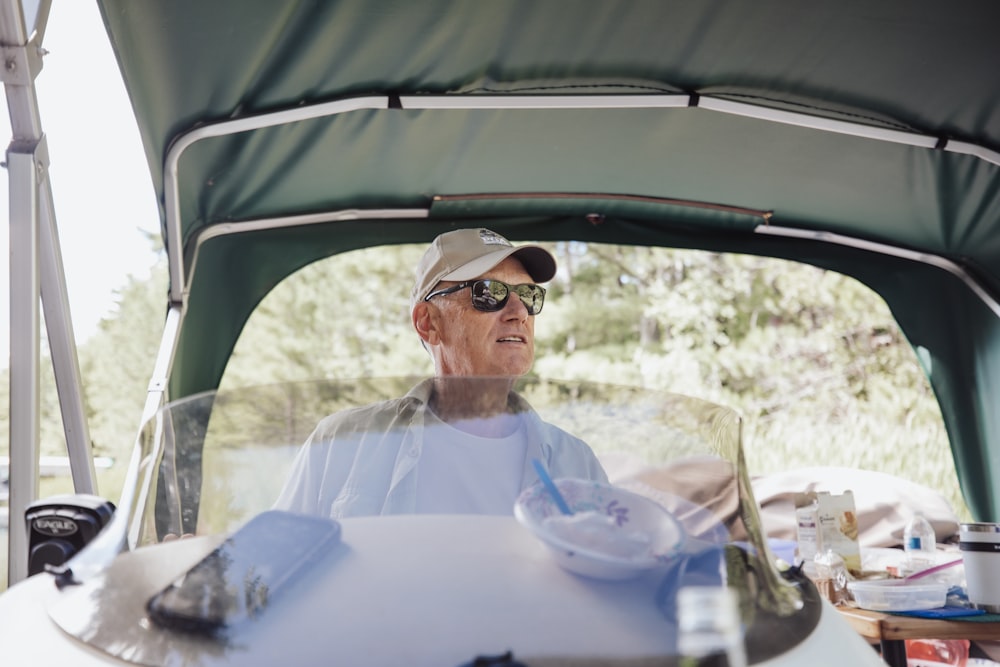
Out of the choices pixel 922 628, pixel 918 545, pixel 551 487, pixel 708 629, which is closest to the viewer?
pixel 708 629

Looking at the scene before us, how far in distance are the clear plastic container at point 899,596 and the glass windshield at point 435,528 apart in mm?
1452

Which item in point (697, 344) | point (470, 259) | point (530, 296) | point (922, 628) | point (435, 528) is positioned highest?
point (697, 344)

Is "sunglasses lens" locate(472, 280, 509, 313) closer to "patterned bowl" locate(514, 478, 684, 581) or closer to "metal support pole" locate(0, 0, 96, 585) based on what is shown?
"metal support pole" locate(0, 0, 96, 585)

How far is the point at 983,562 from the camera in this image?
230cm

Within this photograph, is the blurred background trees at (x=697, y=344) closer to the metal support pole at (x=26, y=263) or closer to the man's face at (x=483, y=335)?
the man's face at (x=483, y=335)

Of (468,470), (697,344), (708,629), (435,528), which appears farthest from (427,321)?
(697,344)

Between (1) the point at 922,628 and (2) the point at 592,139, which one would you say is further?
(2) the point at 592,139

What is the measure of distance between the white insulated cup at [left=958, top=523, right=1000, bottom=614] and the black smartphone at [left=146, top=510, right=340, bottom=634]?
6.38ft

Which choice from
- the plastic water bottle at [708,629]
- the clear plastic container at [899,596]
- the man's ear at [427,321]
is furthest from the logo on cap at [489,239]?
the plastic water bottle at [708,629]

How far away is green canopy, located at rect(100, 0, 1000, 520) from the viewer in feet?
8.39

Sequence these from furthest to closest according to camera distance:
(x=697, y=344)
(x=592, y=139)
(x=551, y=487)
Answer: (x=697, y=344) → (x=592, y=139) → (x=551, y=487)

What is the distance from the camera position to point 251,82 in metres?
2.77

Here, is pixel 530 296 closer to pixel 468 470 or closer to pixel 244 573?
pixel 468 470

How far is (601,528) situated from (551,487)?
0.09 metres
